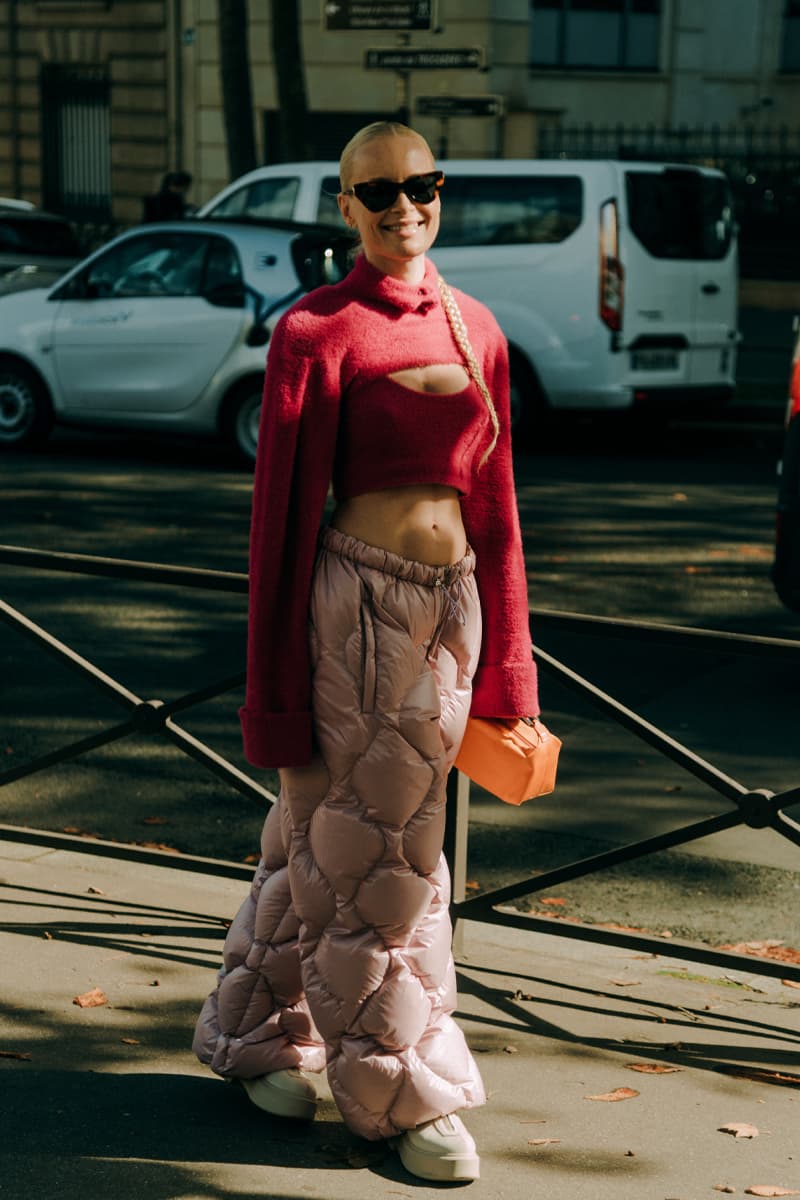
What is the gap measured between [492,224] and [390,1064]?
39.4 feet

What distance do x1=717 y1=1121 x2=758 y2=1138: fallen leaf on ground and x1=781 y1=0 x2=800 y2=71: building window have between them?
2937 cm

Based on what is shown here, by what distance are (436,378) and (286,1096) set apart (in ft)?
4.66

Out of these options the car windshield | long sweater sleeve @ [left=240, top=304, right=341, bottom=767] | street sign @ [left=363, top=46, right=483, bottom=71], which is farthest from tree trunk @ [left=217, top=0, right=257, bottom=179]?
long sweater sleeve @ [left=240, top=304, right=341, bottom=767]

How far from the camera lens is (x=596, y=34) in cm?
3047

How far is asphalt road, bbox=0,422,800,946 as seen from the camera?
5742 mm

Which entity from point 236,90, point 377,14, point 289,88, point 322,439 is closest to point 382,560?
point 322,439

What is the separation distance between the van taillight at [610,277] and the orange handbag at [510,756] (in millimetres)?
10850

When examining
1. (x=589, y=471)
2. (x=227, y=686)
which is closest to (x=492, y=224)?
(x=589, y=471)

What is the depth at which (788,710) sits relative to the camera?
24.3ft

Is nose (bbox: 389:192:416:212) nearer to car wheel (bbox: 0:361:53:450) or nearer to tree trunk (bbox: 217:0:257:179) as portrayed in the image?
car wheel (bbox: 0:361:53:450)

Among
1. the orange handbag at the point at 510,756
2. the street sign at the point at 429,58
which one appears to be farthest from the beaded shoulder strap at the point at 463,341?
the street sign at the point at 429,58

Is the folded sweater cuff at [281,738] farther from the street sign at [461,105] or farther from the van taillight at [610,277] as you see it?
the street sign at [461,105]

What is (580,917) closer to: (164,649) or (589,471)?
(164,649)

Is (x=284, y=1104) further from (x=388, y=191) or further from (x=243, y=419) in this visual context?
(x=243, y=419)
